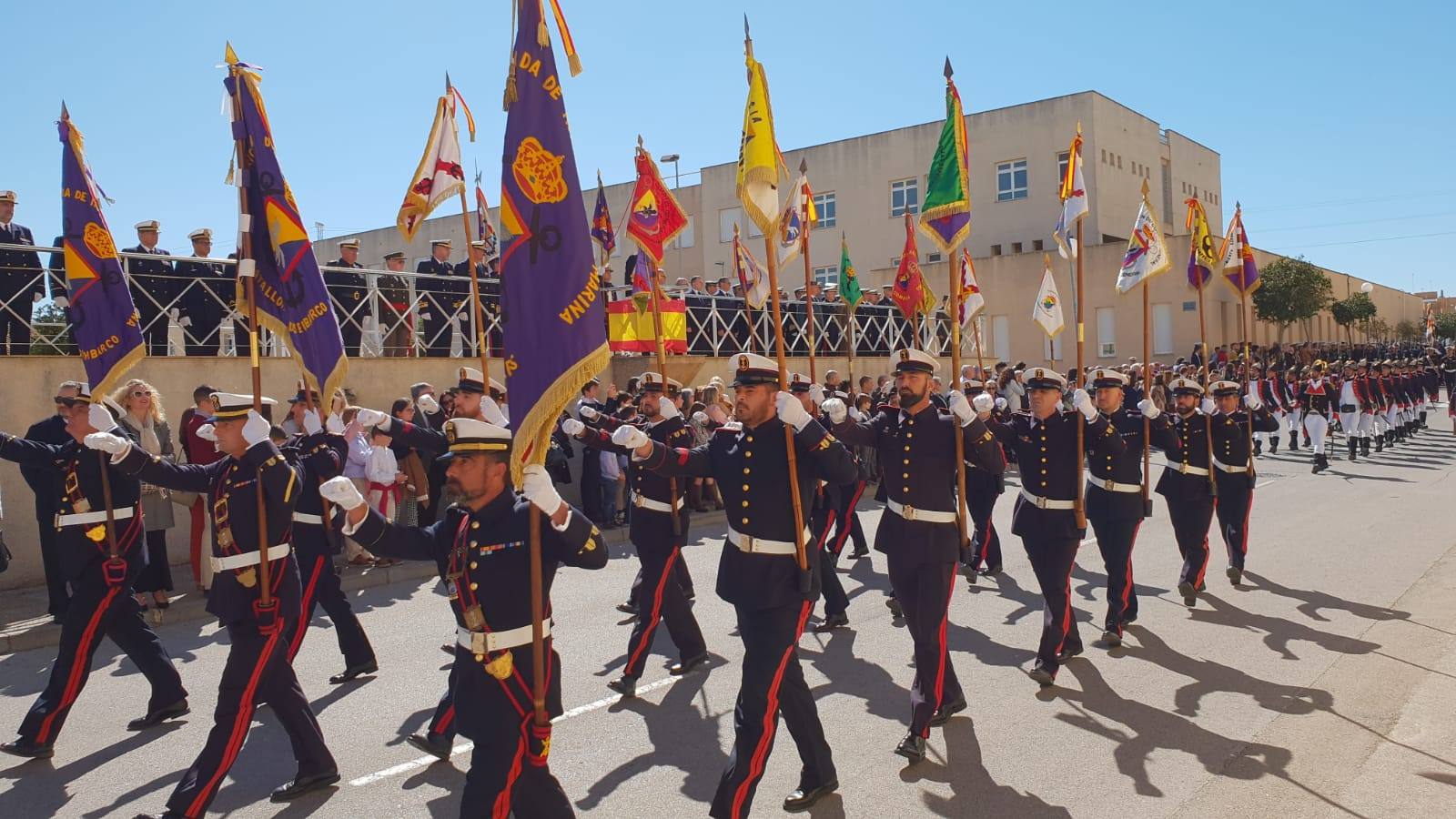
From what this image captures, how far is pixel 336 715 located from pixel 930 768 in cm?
350

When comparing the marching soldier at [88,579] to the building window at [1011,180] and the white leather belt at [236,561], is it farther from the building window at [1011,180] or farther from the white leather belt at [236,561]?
the building window at [1011,180]

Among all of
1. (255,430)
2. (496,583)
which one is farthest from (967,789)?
(255,430)

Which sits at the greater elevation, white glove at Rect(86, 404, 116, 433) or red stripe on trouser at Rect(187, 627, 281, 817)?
white glove at Rect(86, 404, 116, 433)

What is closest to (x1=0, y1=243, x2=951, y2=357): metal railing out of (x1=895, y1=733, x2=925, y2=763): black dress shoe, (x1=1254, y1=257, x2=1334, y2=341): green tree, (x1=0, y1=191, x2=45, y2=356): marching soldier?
(x1=0, y1=191, x2=45, y2=356): marching soldier

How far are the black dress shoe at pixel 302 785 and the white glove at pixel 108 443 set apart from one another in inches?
80.2

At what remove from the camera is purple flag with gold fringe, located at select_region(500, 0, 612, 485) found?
4266 mm

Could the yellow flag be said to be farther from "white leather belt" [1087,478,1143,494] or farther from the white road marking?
"white leather belt" [1087,478,1143,494]

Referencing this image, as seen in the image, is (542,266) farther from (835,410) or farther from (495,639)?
(835,410)

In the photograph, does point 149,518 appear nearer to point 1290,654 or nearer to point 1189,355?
point 1290,654

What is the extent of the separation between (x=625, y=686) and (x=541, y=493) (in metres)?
3.15

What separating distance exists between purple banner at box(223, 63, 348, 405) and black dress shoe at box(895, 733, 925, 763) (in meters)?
3.66

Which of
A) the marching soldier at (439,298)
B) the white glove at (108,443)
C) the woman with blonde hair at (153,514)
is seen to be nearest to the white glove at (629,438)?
the white glove at (108,443)

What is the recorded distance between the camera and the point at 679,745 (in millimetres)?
5703

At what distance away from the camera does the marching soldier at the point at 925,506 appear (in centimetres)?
573
